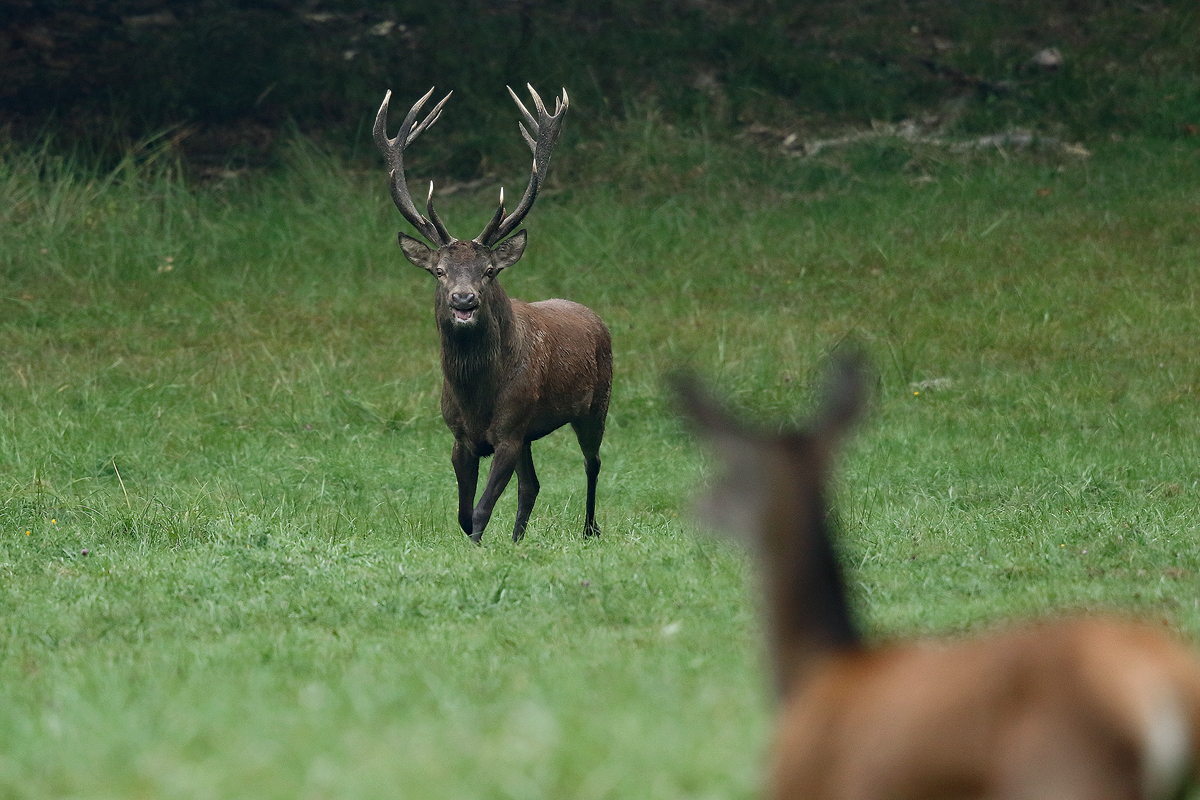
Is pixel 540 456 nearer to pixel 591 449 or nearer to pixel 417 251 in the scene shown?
pixel 591 449

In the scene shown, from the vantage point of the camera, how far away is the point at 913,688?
2.65 metres

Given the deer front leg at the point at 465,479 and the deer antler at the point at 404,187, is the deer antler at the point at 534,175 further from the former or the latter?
the deer front leg at the point at 465,479

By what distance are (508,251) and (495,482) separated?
1.67 metres

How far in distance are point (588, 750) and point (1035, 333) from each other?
537 inches

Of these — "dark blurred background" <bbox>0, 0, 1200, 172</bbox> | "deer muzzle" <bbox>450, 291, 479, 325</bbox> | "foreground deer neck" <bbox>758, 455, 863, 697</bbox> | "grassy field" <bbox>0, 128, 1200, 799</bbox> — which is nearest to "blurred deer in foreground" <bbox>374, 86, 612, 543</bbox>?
"deer muzzle" <bbox>450, 291, 479, 325</bbox>

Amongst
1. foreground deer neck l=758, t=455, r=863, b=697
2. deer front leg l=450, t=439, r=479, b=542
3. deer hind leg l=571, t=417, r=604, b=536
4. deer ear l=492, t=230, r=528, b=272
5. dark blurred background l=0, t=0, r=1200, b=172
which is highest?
foreground deer neck l=758, t=455, r=863, b=697

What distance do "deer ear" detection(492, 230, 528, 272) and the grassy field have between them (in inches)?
70.3

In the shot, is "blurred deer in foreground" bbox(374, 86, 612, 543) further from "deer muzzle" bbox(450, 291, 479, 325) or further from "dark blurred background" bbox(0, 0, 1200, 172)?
"dark blurred background" bbox(0, 0, 1200, 172)

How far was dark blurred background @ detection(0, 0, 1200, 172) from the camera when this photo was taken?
22188 millimetres

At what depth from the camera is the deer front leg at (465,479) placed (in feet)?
32.2

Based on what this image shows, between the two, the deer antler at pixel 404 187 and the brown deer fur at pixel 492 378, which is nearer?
the brown deer fur at pixel 492 378

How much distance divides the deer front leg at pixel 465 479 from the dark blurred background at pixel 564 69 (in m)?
12.4

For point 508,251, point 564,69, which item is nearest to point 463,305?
point 508,251

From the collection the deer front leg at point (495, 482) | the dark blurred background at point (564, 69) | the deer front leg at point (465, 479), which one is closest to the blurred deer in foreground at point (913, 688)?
the deer front leg at point (495, 482)
